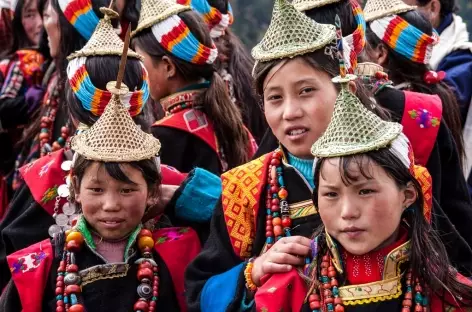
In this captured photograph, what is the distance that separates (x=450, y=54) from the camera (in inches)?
263

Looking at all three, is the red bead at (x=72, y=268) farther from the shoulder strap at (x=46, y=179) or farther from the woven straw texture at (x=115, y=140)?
the shoulder strap at (x=46, y=179)

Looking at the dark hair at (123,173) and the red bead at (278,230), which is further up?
the dark hair at (123,173)

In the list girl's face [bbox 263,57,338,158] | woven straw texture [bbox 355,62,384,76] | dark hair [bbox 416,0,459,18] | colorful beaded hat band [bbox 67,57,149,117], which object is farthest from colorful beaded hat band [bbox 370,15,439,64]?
girl's face [bbox 263,57,338,158]

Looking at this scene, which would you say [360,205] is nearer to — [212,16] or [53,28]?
[53,28]

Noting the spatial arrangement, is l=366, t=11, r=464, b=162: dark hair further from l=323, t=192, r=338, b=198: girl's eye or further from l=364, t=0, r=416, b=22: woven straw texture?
l=323, t=192, r=338, b=198: girl's eye

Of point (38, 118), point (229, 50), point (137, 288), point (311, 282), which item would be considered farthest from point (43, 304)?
point (229, 50)

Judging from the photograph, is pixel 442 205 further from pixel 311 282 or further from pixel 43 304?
pixel 43 304

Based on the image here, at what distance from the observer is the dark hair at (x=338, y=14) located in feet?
15.5

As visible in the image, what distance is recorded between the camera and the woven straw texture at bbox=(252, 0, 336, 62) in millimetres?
4133

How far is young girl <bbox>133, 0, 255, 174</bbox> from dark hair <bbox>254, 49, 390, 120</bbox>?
1.15 m

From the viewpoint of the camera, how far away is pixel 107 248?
14.7ft

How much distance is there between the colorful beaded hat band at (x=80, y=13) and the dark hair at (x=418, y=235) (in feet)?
7.01

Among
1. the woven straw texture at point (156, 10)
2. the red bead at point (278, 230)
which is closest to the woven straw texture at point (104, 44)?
the woven straw texture at point (156, 10)

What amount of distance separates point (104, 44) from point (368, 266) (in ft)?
5.66
